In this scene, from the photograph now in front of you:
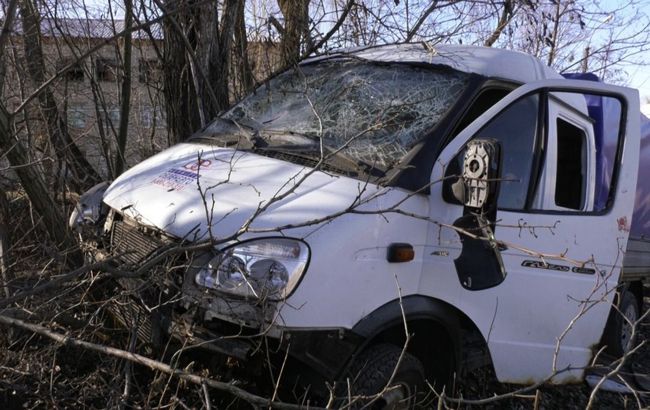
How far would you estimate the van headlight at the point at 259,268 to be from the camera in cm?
270

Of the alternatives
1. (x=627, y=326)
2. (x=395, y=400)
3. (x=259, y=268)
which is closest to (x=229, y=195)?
(x=259, y=268)

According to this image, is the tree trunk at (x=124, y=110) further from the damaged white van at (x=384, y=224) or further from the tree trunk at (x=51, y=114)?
the damaged white van at (x=384, y=224)

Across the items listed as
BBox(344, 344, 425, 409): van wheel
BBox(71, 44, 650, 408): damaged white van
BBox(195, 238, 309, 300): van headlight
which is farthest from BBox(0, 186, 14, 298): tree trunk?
BBox(344, 344, 425, 409): van wheel

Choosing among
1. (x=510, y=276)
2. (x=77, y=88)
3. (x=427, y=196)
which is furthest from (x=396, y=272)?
(x=77, y=88)

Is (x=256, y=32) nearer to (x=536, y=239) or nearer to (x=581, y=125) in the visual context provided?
(x=581, y=125)

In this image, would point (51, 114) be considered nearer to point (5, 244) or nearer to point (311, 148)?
point (5, 244)

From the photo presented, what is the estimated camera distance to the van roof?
3754mm

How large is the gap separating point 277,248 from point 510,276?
1.48 meters

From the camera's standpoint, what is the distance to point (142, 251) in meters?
3.16

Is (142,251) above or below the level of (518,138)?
below

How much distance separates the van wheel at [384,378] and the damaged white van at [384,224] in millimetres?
10

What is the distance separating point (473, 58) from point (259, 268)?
78.2 inches

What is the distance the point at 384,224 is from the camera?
2.96 metres

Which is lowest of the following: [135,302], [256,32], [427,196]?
[135,302]
